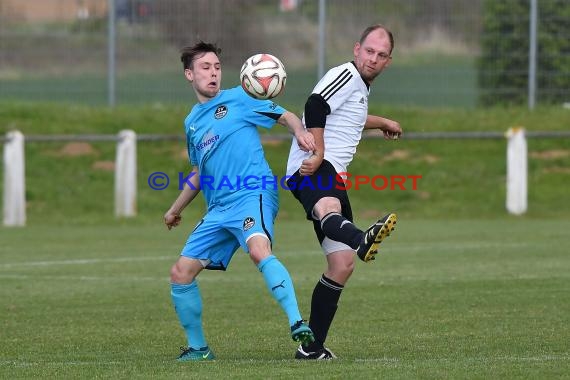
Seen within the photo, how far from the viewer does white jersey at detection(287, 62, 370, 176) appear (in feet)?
28.0

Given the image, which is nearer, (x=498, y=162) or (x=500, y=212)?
(x=500, y=212)

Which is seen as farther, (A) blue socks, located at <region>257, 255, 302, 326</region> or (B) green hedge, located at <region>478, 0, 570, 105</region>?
(B) green hedge, located at <region>478, 0, 570, 105</region>

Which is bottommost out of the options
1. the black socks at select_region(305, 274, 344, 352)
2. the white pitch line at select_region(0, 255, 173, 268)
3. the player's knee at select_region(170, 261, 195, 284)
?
the white pitch line at select_region(0, 255, 173, 268)

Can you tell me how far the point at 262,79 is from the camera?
333 inches

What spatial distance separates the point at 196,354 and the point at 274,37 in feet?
56.7

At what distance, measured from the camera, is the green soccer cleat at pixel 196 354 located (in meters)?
8.38

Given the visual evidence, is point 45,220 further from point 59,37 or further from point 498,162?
point 498,162

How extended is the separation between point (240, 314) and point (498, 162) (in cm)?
1343

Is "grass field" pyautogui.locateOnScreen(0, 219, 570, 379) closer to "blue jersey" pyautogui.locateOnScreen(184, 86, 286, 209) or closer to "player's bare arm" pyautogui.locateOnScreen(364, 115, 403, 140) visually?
"blue jersey" pyautogui.locateOnScreen(184, 86, 286, 209)

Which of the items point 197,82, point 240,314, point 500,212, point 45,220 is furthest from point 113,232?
point 197,82

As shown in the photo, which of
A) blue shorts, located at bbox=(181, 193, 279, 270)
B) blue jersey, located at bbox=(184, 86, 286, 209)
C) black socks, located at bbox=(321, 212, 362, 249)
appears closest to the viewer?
black socks, located at bbox=(321, 212, 362, 249)

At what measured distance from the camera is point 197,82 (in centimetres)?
845

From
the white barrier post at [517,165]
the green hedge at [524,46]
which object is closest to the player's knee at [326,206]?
the white barrier post at [517,165]

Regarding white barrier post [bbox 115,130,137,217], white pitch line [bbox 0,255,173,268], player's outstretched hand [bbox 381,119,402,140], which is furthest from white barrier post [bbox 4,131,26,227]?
player's outstretched hand [bbox 381,119,402,140]
